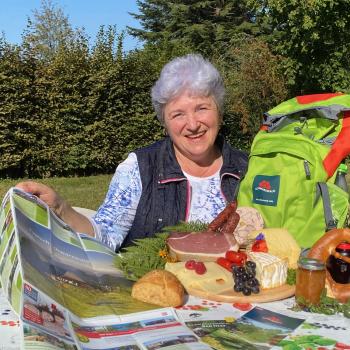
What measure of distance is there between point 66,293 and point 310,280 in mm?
838

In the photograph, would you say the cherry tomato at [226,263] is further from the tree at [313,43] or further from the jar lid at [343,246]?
the tree at [313,43]

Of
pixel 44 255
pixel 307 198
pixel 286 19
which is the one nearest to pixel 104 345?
pixel 44 255

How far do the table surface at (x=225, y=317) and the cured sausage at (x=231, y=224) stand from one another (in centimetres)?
43

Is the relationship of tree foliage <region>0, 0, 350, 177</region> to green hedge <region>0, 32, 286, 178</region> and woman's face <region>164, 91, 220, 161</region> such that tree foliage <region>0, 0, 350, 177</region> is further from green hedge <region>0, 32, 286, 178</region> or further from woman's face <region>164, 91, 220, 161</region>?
woman's face <region>164, 91, 220, 161</region>

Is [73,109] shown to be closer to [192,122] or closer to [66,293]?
[192,122]

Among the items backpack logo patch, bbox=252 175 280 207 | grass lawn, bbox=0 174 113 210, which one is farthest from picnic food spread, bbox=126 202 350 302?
grass lawn, bbox=0 174 113 210

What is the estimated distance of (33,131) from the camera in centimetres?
1111

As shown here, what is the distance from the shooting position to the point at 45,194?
94.8 inches

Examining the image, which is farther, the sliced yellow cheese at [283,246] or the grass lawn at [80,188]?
the grass lawn at [80,188]

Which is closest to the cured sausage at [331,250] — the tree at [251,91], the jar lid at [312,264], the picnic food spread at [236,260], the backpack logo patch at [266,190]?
the picnic food spread at [236,260]

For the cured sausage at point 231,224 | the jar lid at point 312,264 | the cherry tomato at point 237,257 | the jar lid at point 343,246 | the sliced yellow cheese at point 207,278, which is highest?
the cured sausage at point 231,224

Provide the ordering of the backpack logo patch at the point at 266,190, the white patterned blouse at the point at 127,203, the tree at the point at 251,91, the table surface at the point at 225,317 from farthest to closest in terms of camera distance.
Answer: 1. the tree at the point at 251,91
2. the white patterned blouse at the point at 127,203
3. the backpack logo patch at the point at 266,190
4. the table surface at the point at 225,317

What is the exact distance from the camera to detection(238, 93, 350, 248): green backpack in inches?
95.8

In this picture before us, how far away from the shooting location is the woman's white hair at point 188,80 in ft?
8.87
